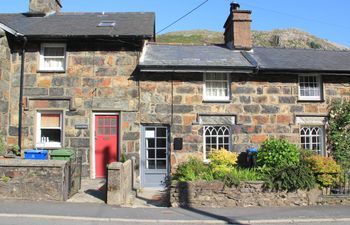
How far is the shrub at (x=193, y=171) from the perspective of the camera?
1148 cm

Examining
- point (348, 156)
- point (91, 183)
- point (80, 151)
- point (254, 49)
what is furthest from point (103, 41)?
point (348, 156)

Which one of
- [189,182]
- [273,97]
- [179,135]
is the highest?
[273,97]

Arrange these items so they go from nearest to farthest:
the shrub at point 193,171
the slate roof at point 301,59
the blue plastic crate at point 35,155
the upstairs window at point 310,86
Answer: the shrub at point 193,171, the blue plastic crate at point 35,155, the slate roof at point 301,59, the upstairs window at point 310,86

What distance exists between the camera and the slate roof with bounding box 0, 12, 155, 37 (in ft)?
47.9

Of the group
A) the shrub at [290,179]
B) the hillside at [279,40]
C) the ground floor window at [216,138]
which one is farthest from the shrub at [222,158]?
the hillside at [279,40]

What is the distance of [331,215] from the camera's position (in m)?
9.73

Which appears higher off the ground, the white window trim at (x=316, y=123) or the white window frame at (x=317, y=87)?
the white window frame at (x=317, y=87)

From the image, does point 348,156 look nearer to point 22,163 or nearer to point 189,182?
point 189,182

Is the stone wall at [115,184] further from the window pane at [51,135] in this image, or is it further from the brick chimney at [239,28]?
the brick chimney at [239,28]

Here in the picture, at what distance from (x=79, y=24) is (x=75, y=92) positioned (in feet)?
10.3

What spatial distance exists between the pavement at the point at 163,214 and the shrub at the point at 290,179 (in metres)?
0.65

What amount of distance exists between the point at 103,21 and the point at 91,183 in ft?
23.4

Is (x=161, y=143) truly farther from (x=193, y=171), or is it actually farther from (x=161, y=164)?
(x=193, y=171)

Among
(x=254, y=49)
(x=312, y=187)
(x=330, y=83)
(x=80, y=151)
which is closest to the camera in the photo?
(x=312, y=187)
